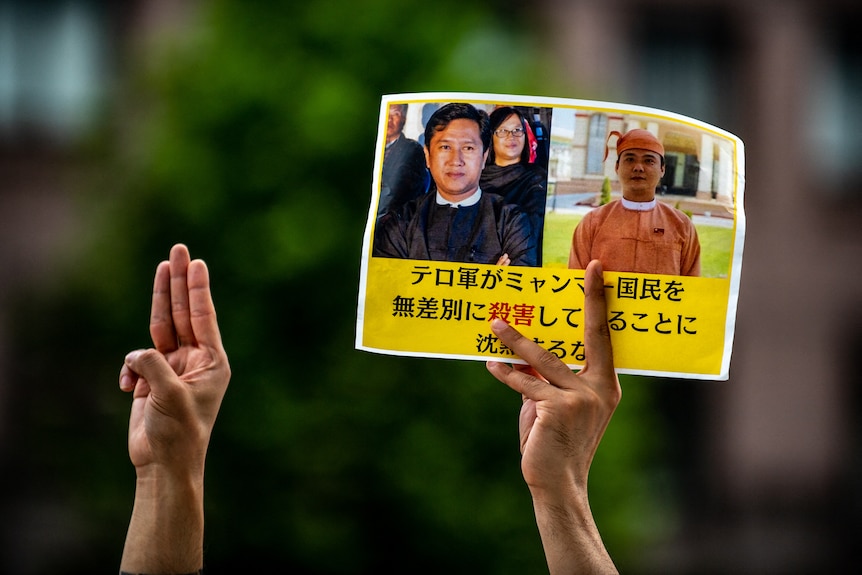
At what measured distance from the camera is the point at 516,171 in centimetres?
195

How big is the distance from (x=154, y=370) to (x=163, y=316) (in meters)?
0.21

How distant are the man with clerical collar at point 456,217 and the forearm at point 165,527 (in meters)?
0.62

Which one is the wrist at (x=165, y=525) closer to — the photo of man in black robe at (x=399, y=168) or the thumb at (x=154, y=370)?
the thumb at (x=154, y=370)

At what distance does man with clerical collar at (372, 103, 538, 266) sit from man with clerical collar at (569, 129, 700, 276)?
119mm

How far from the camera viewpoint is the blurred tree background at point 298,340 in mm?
4562

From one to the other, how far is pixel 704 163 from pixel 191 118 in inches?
146

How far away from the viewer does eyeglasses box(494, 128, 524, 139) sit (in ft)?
6.37
